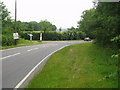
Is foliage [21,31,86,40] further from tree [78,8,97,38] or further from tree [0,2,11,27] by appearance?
tree [78,8,97,38]

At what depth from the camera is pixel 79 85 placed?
690 centimetres

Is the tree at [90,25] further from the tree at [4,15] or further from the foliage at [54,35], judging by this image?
the foliage at [54,35]

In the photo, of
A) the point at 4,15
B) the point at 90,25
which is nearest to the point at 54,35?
the point at 4,15

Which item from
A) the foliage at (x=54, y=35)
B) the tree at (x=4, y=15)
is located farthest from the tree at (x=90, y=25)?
the foliage at (x=54, y=35)

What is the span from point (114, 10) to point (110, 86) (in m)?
6.85

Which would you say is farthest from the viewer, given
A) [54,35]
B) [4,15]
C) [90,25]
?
[54,35]

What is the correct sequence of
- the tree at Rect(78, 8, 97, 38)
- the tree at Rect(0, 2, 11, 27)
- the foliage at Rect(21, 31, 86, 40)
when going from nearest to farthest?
the tree at Rect(78, 8, 97, 38) < the tree at Rect(0, 2, 11, 27) < the foliage at Rect(21, 31, 86, 40)

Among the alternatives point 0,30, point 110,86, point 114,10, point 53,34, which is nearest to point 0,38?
point 0,30

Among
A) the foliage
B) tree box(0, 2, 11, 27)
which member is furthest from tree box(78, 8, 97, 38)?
the foliage

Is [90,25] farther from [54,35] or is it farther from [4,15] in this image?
[54,35]

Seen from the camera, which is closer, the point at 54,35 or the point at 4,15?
the point at 4,15

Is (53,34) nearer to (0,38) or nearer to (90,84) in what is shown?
(0,38)

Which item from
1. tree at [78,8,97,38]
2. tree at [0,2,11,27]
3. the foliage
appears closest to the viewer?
A: tree at [78,8,97,38]

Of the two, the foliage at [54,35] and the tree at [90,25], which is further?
the foliage at [54,35]
